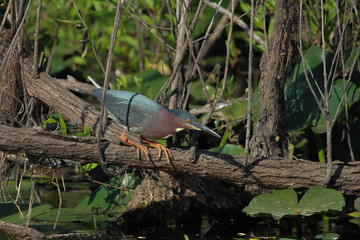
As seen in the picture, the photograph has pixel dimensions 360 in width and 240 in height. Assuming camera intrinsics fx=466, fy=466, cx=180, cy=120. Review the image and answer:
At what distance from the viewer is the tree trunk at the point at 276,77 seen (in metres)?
3.25

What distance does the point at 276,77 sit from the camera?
3.32 m

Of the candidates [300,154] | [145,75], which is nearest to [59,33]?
[145,75]

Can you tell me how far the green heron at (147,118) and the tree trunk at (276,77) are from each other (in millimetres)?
703

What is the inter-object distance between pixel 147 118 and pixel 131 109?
14 cm

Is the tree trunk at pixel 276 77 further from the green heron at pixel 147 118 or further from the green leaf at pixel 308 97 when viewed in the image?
the green heron at pixel 147 118

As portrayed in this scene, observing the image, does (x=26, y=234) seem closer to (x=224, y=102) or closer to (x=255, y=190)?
(x=255, y=190)

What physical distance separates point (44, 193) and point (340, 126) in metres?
2.82

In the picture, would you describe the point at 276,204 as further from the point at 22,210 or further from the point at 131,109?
the point at 22,210

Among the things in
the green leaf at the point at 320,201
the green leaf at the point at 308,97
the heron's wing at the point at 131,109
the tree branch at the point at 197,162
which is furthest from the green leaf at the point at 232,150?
the heron's wing at the point at 131,109

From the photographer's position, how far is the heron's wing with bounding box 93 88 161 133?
9.72 ft

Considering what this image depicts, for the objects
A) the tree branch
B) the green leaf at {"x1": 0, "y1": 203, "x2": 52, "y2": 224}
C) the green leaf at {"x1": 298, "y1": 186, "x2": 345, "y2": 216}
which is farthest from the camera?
the green leaf at {"x1": 0, "y1": 203, "x2": 52, "y2": 224}

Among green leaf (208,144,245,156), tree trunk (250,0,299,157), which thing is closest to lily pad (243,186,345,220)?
tree trunk (250,0,299,157)

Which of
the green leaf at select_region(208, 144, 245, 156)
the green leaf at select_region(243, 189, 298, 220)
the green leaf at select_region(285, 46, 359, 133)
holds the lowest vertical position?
the green leaf at select_region(243, 189, 298, 220)

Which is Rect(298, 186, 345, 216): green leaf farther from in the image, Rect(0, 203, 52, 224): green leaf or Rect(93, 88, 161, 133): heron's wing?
Rect(0, 203, 52, 224): green leaf
